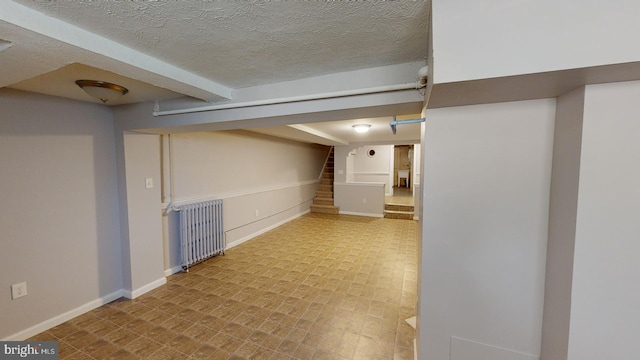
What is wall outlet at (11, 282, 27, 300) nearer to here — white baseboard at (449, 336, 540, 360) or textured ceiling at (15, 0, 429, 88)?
textured ceiling at (15, 0, 429, 88)

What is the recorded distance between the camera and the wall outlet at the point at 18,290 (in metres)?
1.94

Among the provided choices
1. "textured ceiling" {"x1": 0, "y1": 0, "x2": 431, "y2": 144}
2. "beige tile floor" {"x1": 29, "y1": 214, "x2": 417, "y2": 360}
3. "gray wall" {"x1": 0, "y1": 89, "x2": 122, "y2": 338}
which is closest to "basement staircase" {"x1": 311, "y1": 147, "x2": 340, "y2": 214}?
"beige tile floor" {"x1": 29, "y1": 214, "x2": 417, "y2": 360}

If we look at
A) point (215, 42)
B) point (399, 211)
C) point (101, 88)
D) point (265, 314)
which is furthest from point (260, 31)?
point (399, 211)

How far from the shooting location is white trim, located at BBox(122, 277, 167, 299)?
262 cm

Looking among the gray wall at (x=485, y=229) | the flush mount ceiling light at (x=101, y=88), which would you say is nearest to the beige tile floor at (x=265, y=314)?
the gray wall at (x=485, y=229)

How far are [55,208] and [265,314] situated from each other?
2161 mm

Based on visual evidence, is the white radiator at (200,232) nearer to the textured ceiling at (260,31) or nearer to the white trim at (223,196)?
the white trim at (223,196)

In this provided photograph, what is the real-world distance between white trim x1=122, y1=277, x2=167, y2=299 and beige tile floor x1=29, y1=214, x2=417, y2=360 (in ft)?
0.24

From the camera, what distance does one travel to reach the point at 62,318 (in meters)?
2.19

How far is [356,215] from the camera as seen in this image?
6.59 meters

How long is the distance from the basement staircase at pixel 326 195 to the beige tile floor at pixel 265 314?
10.1 ft

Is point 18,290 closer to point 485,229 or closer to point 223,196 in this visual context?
point 223,196

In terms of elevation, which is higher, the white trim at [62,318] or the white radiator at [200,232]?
the white radiator at [200,232]

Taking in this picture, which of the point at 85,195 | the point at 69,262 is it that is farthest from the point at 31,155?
the point at 69,262
